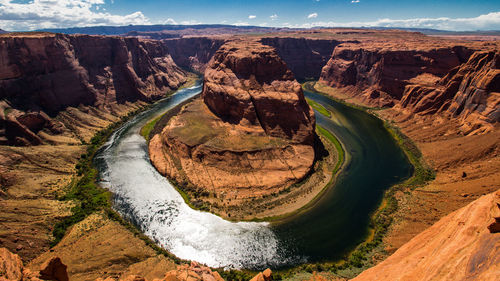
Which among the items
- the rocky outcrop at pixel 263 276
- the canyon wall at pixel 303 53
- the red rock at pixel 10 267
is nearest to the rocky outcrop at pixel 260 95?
the rocky outcrop at pixel 263 276

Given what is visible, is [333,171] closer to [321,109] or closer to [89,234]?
[89,234]

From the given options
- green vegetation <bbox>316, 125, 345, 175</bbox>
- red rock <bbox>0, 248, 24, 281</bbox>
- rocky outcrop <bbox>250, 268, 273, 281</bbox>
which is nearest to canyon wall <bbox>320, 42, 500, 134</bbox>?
green vegetation <bbox>316, 125, 345, 175</bbox>

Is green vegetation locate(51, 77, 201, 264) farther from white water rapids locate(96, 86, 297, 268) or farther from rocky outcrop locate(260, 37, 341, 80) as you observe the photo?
rocky outcrop locate(260, 37, 341, 80)

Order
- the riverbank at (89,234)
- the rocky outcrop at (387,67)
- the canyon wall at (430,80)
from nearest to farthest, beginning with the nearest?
1. the riverbank at (89,234)
2. the canyon wall at (430,80)
3. the rocky outcrop at (387,67)

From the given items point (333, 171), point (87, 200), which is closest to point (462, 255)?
point (333, 171)

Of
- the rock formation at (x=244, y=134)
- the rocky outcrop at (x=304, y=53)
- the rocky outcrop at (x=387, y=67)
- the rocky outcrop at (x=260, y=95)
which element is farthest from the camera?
the rocky outcrop at (x=304, y=53)

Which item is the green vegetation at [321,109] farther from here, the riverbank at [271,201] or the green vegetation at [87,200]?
the green vegetation at [87,200]
